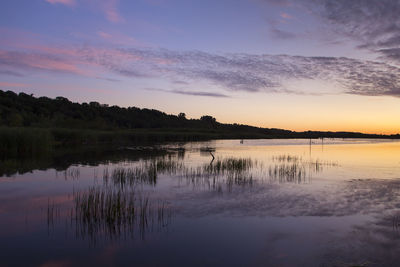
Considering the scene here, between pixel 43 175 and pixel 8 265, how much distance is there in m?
12.9

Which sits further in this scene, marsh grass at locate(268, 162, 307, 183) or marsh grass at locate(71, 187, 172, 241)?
marsh grass at locate(268, 162, 307, 183)

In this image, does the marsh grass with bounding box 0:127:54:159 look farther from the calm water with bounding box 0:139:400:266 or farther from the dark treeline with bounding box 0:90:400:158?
the calm water with bounding box 0:139:400:266

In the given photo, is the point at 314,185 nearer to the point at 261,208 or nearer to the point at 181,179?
the point at 261,208

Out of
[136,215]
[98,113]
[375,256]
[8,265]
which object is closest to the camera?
[8,265]

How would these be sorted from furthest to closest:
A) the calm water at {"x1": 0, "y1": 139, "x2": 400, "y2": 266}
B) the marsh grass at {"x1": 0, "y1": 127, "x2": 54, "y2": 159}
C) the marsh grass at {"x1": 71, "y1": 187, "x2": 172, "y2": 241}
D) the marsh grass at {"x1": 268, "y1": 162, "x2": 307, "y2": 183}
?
the marsh grass at {"x1": 0, "y1": 127, "x2": 54, "y2": 159} → the marsh grass at {"x1": 268, "y1": 162, "x2": 307, "y2": 183} → the marsh grass at {"x1": 71, "y1": 187, "x2": 172, "y2": 241} → the calm water at {"x1": 0, "y1": 139, "x2": 400, "y2": 266}

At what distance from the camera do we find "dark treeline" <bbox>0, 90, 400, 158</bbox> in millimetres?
31891

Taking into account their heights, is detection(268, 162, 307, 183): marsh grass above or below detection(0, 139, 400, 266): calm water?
above

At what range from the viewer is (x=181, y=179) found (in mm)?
17250

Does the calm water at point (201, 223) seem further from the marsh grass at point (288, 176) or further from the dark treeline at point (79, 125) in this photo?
the dark treeline at point (79, 125)

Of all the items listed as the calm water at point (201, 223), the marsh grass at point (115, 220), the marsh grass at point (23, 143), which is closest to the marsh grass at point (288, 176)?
the calm water at point (201, 223)

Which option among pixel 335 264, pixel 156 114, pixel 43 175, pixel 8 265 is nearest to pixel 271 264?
pixel 335 264

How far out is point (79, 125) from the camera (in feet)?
212

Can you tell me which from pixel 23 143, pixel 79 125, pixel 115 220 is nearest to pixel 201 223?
pixel 115 220

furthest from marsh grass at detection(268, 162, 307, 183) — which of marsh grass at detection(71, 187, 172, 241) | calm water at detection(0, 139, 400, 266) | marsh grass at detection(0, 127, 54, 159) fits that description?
marsh grass at detection(0, 127, 54, 159)
